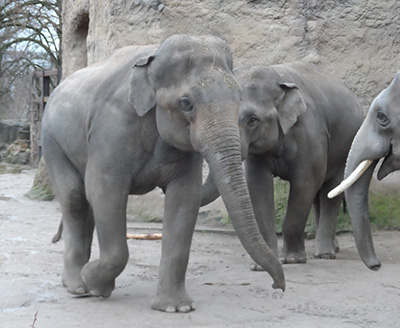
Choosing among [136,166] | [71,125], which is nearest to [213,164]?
[136,166]

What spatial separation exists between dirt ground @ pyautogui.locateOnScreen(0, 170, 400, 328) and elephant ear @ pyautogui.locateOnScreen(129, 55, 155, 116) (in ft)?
3.98

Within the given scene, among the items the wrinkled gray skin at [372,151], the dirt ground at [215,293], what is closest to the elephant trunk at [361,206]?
the wrinkled gray skin at [372,151]

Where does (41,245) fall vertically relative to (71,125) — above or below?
below

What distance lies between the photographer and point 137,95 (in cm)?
420

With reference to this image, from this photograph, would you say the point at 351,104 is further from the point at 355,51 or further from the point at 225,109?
the point at 225,109

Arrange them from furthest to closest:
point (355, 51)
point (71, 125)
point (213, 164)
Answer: point (355, 51) → point (71, 125) → point (213, 164)

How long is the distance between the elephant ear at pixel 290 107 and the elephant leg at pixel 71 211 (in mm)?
1733

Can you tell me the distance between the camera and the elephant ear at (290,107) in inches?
227

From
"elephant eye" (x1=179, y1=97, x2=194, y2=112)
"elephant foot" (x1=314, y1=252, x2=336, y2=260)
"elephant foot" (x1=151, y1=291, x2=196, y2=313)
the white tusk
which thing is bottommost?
"elephant foot" (x1=314, y1=252, x2=336, y2=260)

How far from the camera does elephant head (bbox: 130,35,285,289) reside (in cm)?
383

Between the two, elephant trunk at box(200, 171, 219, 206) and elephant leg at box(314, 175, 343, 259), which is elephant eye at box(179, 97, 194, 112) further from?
Result: elephant leg at box(314, 175, 343, 259)

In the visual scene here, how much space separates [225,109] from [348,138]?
3.02 meters

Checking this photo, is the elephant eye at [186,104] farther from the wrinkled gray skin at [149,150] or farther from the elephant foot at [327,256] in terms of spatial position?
the elephant foot at [327,256]

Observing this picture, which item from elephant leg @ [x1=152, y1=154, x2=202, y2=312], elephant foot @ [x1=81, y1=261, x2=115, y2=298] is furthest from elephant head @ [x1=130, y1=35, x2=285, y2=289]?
elephant foot @ [x1=81, y1=261, x2=115, y2=298]
